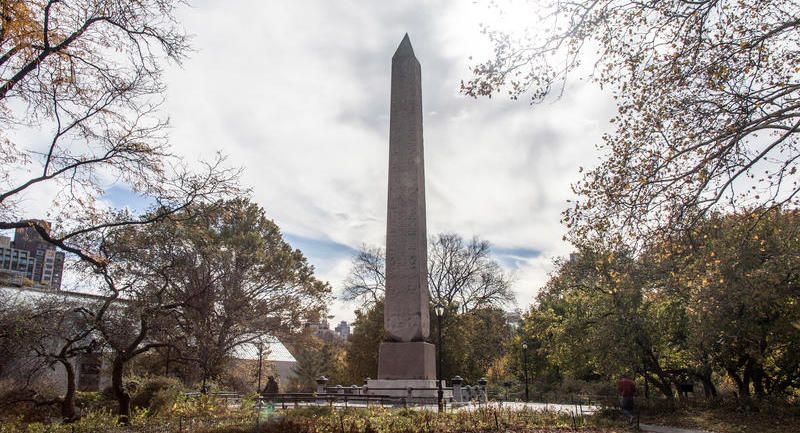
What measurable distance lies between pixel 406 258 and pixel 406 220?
1.22 metres

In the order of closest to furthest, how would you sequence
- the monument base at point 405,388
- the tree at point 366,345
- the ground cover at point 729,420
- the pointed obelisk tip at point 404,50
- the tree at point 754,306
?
the tree at point 754,306 → the ground cover at point 729,420 → the monument base at point 405,388 → the pointed obelisk tip at point 404,50 → the tree at point 366,345

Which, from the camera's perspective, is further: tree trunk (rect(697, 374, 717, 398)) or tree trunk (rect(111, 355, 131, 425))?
tree trunk (rect(697, 374, 717, 398))

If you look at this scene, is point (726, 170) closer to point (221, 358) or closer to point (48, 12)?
point (48, 12)

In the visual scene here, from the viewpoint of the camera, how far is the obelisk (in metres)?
17.4

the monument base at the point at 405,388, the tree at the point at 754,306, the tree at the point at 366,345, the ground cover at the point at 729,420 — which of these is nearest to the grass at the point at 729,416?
the ground cover at the point at 729,420

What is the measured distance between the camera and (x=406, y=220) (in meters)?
17.9

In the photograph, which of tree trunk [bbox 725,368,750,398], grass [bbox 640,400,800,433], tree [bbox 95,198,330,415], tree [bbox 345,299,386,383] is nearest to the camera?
grass [bbox 640,400,800,433]

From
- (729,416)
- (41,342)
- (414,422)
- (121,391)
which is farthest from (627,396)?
(41,342)

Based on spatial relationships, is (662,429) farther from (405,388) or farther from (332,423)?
(332,423)

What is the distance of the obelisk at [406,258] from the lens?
1744 cm

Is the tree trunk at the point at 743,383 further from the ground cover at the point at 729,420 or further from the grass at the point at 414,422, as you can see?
the grass at the point at 414,422

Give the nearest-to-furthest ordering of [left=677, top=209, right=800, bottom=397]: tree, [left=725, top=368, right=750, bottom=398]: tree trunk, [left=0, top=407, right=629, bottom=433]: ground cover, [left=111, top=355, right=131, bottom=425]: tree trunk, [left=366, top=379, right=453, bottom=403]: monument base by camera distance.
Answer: [left=0, top=407, right=629, bottom=433]: ground cover
[left=111, top=355, right=131, bottom=425]: tree trunk
[left=677, top=209, right=800, bottom=397]: tree
[left=366, top=379, right=453, bottom=403]: monument base
[left=725, top=368, right=750, bottom=398]: tree trunk

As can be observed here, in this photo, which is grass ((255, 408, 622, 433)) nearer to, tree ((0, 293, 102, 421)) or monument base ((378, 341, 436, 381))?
monument base ((378, 341, 436, 381))

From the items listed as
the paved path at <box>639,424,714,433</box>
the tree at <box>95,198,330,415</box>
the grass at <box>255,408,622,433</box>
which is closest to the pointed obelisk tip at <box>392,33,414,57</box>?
the tree at <box>95,198,330,415</box>
